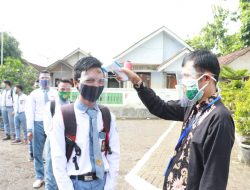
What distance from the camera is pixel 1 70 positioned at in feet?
49.8

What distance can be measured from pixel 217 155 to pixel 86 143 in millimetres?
1068

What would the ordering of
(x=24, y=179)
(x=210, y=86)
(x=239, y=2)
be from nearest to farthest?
(x=210, y=86)
(x=24, y=179)
(x=239, y=2)

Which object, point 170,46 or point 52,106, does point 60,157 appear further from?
point 170,46

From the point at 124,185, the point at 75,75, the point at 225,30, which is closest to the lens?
the point at 75,75

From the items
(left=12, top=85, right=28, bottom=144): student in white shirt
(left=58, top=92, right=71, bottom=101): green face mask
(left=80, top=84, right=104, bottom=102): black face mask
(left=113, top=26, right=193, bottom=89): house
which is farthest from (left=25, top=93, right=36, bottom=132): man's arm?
(left=113, top=26, right=193, bottom=89): house

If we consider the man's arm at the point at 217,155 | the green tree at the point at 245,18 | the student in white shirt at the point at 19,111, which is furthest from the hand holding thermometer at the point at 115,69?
the green tree at the point at 245,18

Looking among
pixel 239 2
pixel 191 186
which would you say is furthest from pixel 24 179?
pixel 239 2

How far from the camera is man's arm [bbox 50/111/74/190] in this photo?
2506 mm

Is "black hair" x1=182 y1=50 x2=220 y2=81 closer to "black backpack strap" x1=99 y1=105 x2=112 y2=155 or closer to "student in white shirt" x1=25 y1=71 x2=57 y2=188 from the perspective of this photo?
"black backpack strap" x1=99 y1=105 x2=112 y2=155

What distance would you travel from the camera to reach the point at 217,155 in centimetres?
202

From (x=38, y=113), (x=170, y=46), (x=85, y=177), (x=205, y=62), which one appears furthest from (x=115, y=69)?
(x=170, y=46)

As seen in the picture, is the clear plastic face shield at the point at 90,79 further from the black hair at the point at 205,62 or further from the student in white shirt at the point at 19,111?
the student in white shirt at the point at 19,111

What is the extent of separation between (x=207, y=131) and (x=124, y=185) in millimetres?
3863

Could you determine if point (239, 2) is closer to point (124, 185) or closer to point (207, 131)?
point (124, 185)
